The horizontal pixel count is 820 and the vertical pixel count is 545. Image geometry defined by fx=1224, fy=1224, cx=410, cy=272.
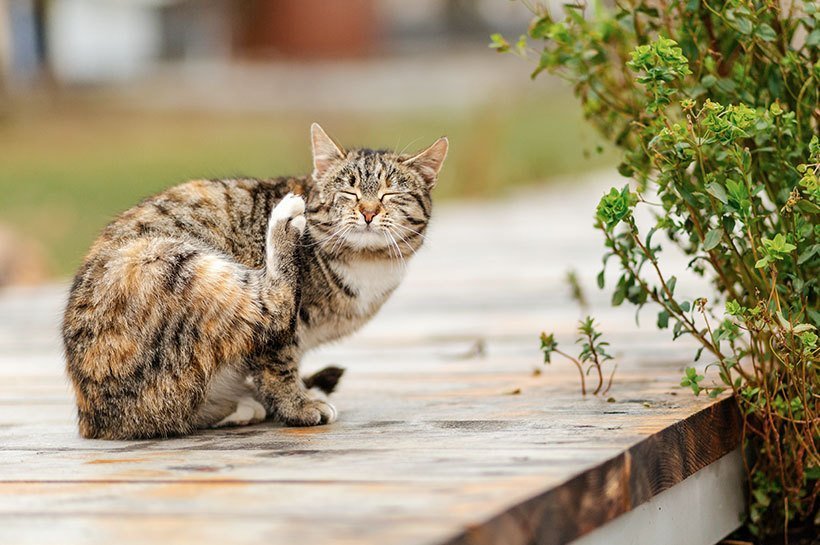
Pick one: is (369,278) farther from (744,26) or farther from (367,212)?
(744,26)

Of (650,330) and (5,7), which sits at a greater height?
(5,7)

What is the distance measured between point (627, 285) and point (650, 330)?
3.92 ft

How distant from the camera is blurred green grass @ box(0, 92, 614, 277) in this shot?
11398 mm

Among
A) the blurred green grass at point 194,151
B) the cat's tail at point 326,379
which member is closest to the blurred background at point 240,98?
the blurred green grass at point 194,151

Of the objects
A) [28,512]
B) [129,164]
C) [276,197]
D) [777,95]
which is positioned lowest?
[129,164]

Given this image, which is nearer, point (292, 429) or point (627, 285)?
point (292, 429)

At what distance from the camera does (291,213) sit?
9.39 ft

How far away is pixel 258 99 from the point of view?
18.4m

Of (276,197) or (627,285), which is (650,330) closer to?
(627,285)

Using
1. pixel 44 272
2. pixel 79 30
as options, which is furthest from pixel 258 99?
pixel 44 272

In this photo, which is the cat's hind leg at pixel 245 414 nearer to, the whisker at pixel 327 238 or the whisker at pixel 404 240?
the whisker at pixel 327 238

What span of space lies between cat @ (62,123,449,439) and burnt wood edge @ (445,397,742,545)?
0.79 meters

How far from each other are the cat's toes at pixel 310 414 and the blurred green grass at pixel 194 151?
6697 mm

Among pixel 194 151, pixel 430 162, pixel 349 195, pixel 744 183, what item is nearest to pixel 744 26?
pixel 744 183
